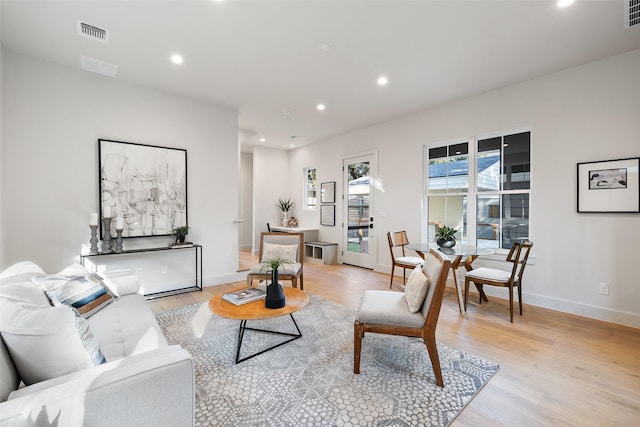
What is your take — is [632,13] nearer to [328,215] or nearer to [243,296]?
[243,296]

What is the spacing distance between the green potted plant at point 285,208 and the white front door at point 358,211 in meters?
1.87

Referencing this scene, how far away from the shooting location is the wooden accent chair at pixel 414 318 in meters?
1.95

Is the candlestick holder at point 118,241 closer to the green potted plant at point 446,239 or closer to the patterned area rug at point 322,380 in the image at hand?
the patterned area rug at point 322,380

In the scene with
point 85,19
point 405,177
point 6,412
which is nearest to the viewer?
point 6,412

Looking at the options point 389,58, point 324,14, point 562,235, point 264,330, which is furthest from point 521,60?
point 264,330

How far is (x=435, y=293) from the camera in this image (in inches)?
76.2

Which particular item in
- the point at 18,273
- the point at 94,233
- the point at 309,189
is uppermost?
the point at 309,189

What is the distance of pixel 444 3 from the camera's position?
2.25 m

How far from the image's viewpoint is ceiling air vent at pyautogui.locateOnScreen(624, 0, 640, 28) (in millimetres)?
2264

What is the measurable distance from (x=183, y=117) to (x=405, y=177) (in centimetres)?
377

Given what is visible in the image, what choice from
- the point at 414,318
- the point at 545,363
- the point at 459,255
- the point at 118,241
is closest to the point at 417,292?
the point at 414,318

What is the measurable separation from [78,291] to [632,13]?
4993mm

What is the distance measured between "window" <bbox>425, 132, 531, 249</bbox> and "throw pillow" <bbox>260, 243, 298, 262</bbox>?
2.40 metres

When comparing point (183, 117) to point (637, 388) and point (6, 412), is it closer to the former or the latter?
point (6, 412)
